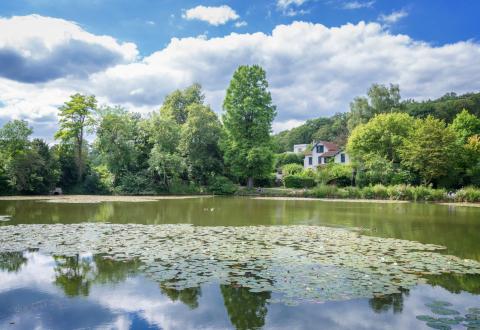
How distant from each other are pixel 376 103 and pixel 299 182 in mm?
23610

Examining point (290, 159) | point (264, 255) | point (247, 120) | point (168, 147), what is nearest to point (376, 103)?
point (290, 159)

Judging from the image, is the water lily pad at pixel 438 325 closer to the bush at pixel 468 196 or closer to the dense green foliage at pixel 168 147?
the bush at pixel 468 196

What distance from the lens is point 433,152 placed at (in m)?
35.2

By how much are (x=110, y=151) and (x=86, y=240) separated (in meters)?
28.1

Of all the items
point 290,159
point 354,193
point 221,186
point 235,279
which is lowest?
point 235,279

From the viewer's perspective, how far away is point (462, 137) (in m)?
40.9

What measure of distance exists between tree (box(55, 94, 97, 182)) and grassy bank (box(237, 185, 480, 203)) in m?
18.0

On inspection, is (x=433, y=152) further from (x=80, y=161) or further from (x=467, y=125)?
(x=80, y=161)

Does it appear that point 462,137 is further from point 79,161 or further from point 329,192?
point 79,161

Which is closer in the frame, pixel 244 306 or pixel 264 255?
pixel 244 306

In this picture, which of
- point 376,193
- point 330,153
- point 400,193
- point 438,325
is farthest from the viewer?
point 330,153

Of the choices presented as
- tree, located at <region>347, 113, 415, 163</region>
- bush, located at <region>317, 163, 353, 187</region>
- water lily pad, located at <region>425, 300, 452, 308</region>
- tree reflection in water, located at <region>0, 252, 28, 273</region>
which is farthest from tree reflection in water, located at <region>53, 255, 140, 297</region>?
tree, located at <region>347, 113, 415, 163</region>

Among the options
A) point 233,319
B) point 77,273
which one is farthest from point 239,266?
point 77,273

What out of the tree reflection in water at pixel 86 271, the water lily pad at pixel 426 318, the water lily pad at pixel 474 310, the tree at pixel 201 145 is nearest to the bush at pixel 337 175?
the tree at pixel 201 145
